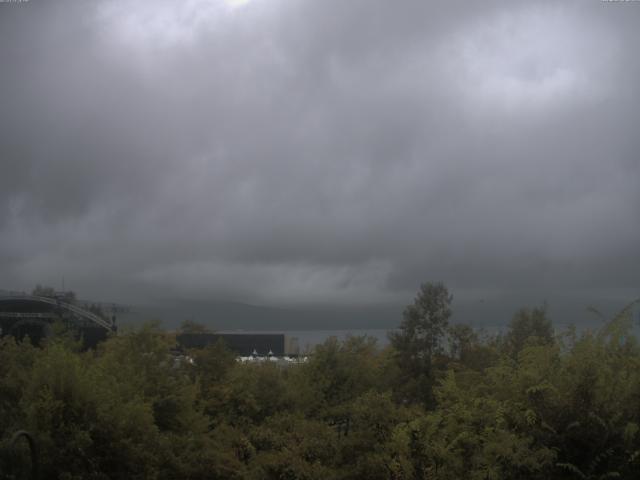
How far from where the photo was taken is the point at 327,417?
19.4 meters

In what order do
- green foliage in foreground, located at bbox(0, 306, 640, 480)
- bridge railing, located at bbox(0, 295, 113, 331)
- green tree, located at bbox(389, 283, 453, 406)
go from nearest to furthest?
green foliage in foreground, located at bbox(0, 306, 640, 480), green tree, located at bbox(389, 283, 453, 406), bridge railing, located at bbox(0, 295, 113, 331)

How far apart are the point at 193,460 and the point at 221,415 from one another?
5.42 metres

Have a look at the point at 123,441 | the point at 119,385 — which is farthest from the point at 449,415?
the point at 119,385

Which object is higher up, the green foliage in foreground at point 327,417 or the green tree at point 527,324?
the green tree at point 527,324

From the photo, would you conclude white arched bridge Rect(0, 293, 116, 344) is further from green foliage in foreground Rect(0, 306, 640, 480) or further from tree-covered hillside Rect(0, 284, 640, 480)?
green foliage in foreground Rect(0, 306, 640, 480)

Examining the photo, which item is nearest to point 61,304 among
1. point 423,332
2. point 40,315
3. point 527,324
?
point 40,315

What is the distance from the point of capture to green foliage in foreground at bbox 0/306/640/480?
10016mm

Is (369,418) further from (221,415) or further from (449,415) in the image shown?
(221,415)

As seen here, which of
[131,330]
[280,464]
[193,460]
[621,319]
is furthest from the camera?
[131,330]

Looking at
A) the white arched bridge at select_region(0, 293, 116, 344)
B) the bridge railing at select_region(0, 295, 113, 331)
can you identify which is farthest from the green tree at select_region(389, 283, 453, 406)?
the bridge railing at select_region(0, 295, 113, 331)

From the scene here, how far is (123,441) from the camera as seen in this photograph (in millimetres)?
12992

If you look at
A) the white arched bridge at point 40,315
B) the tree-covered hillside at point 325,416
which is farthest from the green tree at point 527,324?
the white arched bridge at point 40,315

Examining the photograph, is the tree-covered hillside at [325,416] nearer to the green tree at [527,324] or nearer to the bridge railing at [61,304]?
the green tree at [527,324]

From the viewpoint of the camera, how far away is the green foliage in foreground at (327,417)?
32.9ft
